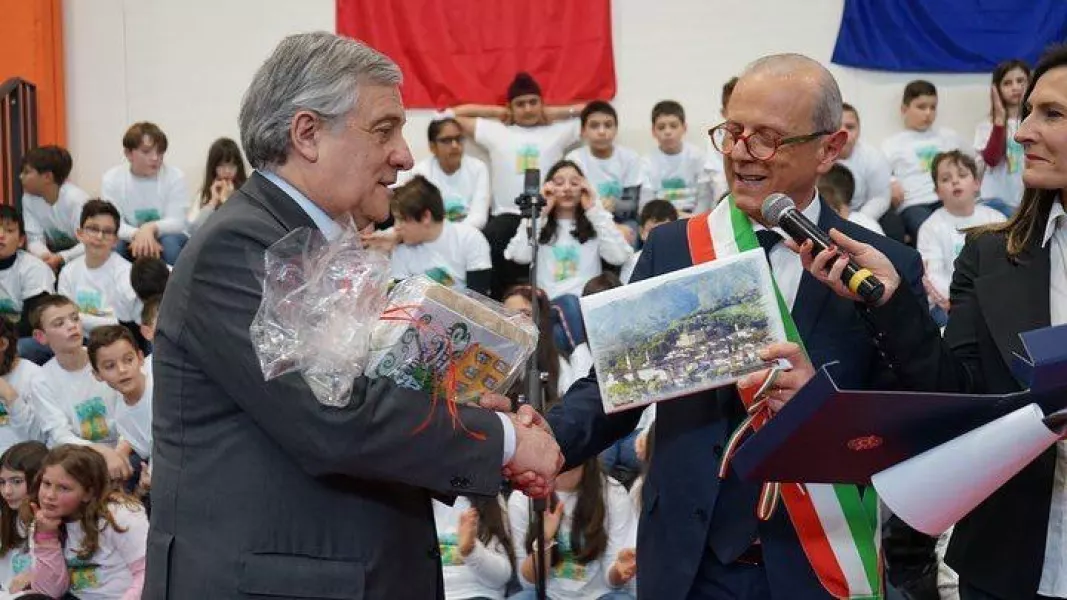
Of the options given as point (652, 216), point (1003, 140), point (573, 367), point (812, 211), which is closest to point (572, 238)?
point (652, 216)

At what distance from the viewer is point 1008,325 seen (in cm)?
260

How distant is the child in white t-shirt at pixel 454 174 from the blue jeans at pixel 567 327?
202cm

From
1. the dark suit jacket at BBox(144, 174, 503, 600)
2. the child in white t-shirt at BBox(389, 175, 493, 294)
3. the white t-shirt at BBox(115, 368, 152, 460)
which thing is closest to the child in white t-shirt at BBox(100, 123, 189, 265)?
the child in white t-shirt at BBox(389, 175, 493, 294)

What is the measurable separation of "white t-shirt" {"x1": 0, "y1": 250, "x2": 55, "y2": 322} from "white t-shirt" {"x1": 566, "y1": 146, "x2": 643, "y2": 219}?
3660mm

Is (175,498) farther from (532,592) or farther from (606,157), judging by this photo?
(606,157)

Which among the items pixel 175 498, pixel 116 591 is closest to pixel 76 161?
pixel 116 591

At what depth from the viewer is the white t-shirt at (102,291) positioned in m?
8.34

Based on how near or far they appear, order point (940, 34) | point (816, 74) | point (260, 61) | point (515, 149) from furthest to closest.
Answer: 1. point (260, 61)
2. point (940, 34)
3. point (515, 149)
4. point (816, 74)

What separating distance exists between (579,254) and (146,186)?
11.3ft

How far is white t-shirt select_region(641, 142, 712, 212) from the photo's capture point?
30.5 feet

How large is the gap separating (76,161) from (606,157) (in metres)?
4.35

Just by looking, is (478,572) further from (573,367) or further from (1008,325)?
(1008,325)

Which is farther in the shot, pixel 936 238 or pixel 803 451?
pixel 936 238

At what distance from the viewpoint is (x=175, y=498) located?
7.63 ft
